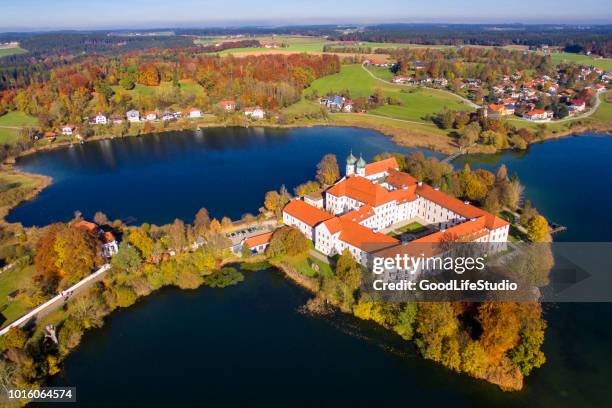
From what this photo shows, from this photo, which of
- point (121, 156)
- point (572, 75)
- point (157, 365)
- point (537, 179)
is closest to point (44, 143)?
point (121, 156)

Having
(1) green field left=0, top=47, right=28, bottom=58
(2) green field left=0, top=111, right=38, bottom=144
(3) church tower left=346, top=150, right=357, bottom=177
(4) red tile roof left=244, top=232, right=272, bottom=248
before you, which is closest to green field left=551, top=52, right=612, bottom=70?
(3) church tower left=346, top=150, right=357, bottom=177

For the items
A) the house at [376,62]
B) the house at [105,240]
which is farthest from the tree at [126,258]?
the house at [376,62]

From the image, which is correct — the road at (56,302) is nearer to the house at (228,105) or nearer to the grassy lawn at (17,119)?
the house at (228,105)

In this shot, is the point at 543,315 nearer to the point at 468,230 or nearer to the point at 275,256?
the point at 468,230

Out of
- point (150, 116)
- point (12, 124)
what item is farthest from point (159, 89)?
point (12, 124)

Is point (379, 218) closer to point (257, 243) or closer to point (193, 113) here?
point (257, 243)
